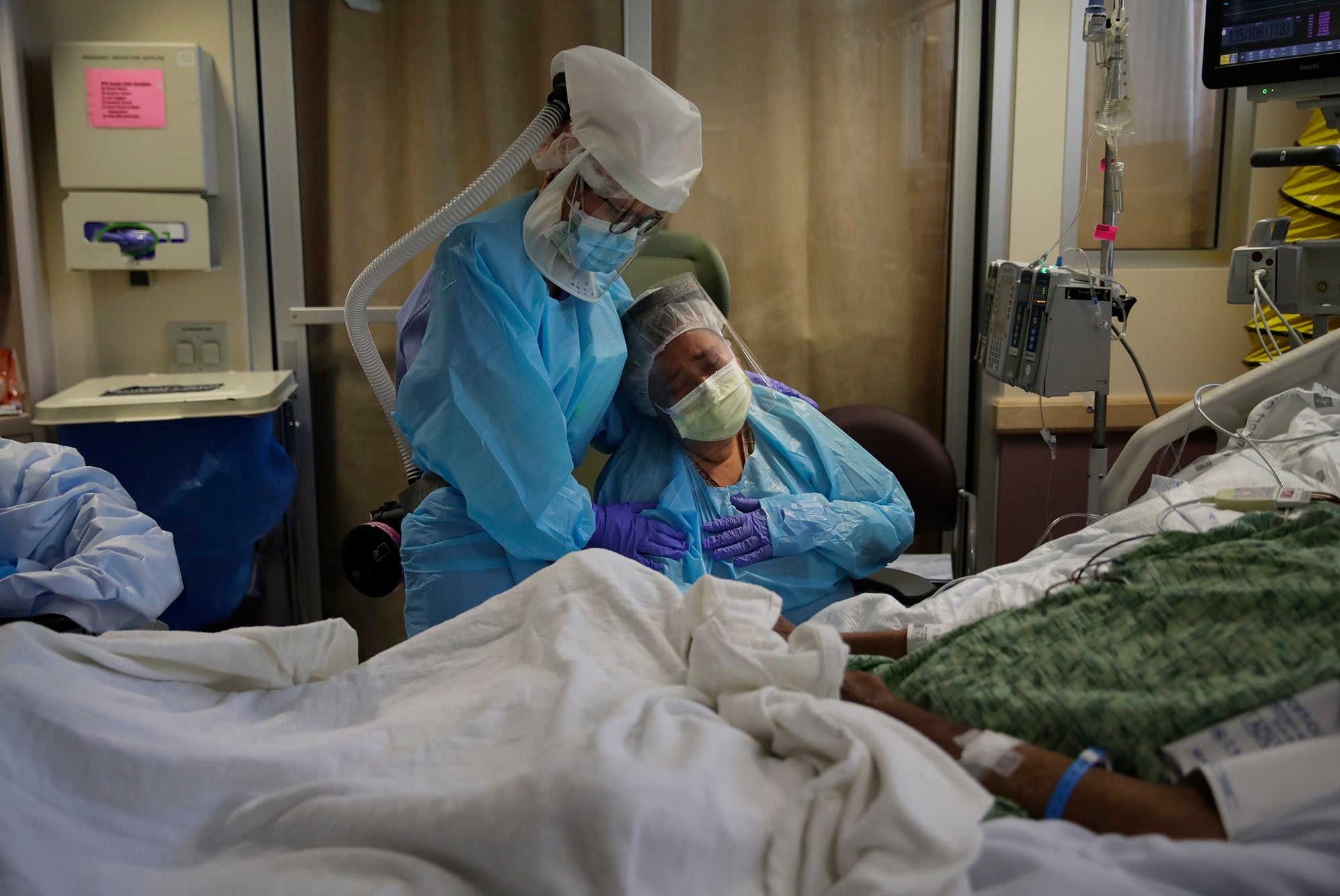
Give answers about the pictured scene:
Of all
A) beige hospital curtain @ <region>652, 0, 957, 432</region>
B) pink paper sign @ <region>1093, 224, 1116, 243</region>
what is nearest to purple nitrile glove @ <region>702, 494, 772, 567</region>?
pink paper sign @ <region>1093, 224, 1116, 243</region>

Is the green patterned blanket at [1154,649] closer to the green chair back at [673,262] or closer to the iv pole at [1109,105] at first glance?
the iv pole at [1109,105]

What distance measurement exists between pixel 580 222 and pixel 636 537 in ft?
2.05

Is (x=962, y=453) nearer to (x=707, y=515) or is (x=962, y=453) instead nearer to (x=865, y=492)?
(x=865, y=492)

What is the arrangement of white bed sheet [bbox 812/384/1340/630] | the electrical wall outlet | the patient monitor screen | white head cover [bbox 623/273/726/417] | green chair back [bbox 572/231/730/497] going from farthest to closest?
the electrical wall outlet, green chair back [bbox 572/231/730/497], white head cover [bbox 623/273/726/417], the patient monitor screen, white bed sheet [bbox 812/384/1340/630]

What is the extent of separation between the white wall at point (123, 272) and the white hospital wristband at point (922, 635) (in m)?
2.28

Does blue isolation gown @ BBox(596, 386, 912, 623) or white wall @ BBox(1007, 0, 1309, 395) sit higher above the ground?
white wall @ BBox(1007, 0, 1309, 395)

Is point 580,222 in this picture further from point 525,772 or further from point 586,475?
point 525,772

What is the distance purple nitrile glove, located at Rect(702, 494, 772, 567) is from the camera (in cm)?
206

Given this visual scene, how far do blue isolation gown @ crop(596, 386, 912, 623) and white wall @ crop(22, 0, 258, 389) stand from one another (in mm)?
1437

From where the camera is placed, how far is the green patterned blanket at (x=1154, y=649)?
3.32 feet

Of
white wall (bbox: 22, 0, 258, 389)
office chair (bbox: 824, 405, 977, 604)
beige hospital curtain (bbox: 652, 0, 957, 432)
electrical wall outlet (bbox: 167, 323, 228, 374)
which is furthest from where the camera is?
beige hospital curtain (bbox: 652, 0, 957, 432)

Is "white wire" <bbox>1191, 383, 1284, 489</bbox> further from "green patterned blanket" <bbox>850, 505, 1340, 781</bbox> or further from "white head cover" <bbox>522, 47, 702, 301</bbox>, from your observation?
"white head cover" <bbox>522, 47, 702, 301</bbox>

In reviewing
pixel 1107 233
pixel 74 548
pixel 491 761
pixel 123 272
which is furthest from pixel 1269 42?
pixel 123 272

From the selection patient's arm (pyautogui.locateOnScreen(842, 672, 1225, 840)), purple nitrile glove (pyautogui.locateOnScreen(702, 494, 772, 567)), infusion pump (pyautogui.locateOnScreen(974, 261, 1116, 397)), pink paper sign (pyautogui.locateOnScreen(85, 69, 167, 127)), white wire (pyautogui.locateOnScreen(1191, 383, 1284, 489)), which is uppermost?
pink paper sign (pyautogui.locateOnScreen(85, 69, 167, 127))
